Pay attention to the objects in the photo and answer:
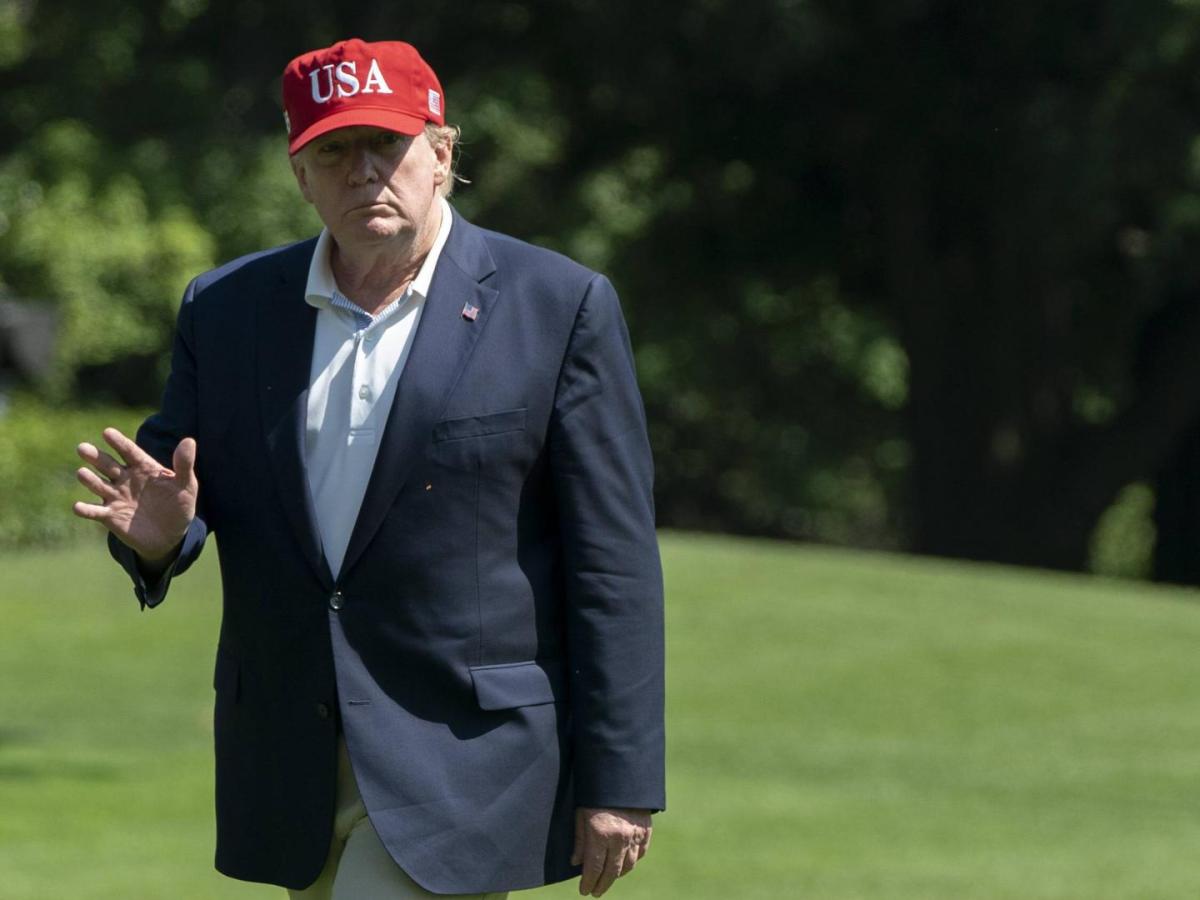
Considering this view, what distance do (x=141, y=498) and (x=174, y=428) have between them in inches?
8.8

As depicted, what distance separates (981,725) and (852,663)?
73.1 inches

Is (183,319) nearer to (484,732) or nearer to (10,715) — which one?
(484,732)

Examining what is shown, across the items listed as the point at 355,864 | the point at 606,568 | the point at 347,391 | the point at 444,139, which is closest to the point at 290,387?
the point at 347,391

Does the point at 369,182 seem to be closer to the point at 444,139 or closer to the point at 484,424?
the point at 444,139

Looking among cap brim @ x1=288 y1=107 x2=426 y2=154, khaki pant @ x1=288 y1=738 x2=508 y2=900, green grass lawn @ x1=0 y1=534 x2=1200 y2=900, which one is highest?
cap brim @ x1=288 y1=107 x2=426 y2=154

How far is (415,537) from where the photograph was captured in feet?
11.2

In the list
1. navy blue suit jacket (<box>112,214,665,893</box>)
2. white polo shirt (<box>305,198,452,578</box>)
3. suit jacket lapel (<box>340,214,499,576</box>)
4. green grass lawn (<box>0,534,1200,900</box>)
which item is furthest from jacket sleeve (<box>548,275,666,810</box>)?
green grass lawn (<box>0,534,1200,900</box>)

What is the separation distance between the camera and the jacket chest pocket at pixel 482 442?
11.1 ft

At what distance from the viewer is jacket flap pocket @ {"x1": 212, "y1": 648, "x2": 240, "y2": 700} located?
357cm

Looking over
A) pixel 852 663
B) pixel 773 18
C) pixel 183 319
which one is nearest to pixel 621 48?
pixel 773 18

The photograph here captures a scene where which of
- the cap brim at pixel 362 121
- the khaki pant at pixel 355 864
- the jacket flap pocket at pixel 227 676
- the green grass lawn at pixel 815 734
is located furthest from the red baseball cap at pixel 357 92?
the green grass lawn at pixel 815 734

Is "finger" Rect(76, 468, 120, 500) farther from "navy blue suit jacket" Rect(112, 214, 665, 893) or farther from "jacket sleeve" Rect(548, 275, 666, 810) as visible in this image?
"jacket sleeve" Rect(548, 275, 666, 810)

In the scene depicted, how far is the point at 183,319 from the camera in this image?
3.64m

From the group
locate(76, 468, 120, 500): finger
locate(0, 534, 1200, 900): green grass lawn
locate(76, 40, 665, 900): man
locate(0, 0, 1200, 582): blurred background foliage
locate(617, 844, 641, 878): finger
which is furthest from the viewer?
locate(0, 0, 1200, 582): blurred background foliage
